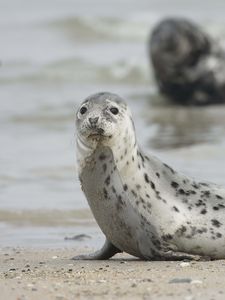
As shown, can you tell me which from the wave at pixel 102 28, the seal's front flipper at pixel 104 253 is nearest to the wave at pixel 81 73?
the wave at pixel 102 28

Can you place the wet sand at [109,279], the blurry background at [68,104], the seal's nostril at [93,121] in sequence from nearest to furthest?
the wet sand at [109,279] < the seal's nostril at [93,121] < the blurry background at [68,104]

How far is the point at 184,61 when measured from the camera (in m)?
17.6

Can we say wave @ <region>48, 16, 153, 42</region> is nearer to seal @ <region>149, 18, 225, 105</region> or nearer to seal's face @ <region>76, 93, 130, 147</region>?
seal @ <region>149, 18, 225, 105</region>

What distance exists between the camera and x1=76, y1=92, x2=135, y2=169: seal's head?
6199 millimetres

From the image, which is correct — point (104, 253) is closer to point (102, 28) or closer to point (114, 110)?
point (114, 110)

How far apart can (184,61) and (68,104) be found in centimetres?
252

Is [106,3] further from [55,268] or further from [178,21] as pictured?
[55,268]

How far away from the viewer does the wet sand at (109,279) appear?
16.6 ft

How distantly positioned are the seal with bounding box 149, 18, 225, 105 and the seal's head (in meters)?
10.5

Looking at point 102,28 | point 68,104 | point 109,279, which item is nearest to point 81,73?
point 68,104

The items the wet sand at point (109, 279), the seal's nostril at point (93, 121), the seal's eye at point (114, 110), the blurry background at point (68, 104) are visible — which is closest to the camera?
the wet sand at point (109, 279)

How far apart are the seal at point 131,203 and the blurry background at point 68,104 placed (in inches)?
40.4

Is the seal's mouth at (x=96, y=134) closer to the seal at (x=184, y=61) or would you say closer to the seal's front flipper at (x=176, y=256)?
the seal's front flipper at (x=176, y=256)

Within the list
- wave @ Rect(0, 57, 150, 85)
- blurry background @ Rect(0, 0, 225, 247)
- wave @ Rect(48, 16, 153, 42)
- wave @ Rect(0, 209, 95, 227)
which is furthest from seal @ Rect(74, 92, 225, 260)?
wave @ Rect(48, 16, 153, 42)
